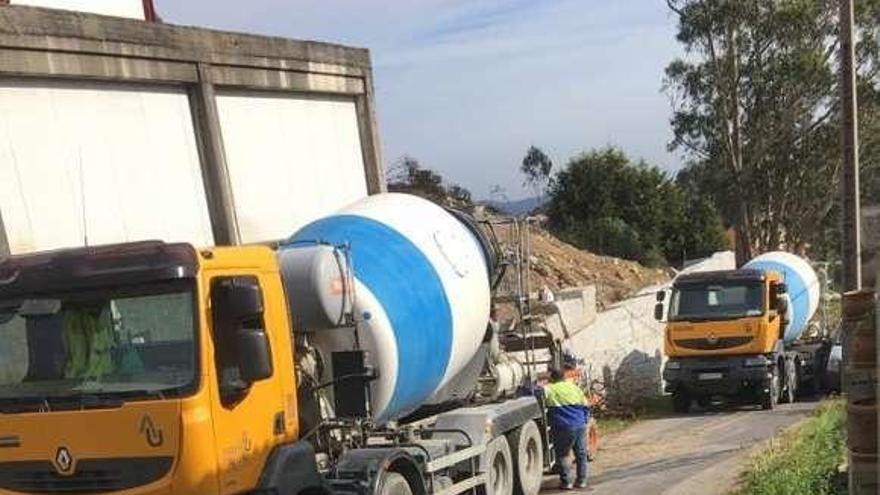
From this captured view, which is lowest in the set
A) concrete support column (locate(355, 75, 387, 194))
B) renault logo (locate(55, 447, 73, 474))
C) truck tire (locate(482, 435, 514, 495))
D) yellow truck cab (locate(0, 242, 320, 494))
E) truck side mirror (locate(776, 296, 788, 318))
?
truck side mirror (locate(776, 296, 788, 318))

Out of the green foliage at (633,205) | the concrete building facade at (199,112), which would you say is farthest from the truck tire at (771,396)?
the green foliage at (633,205)

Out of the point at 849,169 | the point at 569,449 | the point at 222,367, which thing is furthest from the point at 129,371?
the point at 849,169

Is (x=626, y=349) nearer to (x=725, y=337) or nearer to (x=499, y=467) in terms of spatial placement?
(x=725, y=337)

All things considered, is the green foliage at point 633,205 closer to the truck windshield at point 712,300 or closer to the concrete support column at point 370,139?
the truck windshield at point 712,300

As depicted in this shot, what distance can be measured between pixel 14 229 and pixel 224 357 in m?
5.50

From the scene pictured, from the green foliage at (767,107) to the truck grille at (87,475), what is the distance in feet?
111

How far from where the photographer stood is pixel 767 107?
38719 millimetres

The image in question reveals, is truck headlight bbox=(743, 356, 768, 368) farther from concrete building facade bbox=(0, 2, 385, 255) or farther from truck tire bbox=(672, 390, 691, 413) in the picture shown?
concrete building facade bbox=(0, 2, 385, 255)

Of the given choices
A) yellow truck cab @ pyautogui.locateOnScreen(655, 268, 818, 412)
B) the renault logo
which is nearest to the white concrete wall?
yellow truck cab @ pyautogui.locateOnScreen(655, 268, 818, 412)

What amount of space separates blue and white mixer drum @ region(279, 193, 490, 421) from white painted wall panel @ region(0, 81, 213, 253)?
3.42m

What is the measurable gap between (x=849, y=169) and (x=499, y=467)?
6.16m

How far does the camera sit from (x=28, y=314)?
6.91m

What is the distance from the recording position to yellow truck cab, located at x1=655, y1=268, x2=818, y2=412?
21344mm

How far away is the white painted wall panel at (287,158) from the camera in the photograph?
1520 cm
